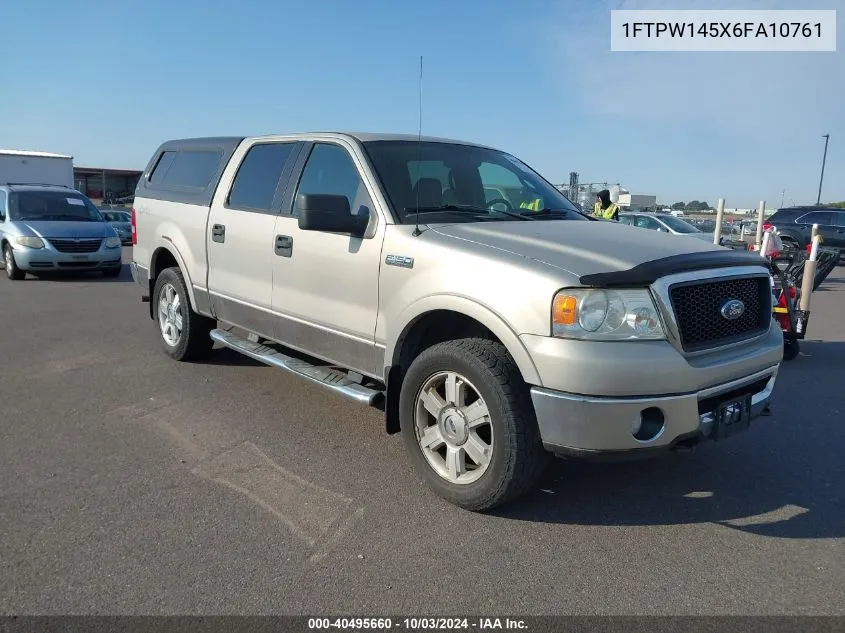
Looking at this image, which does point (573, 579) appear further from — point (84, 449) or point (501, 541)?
point (84, 449)

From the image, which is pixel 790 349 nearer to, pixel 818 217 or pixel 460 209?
pixel 460 209

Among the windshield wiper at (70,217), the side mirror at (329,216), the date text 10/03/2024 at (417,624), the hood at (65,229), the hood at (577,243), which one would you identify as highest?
the side mirror at (329,216)

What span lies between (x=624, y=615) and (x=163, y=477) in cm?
253

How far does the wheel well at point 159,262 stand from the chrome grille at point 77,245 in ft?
23.6

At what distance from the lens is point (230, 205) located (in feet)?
17.5

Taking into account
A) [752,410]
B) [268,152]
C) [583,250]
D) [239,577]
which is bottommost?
[239,577]

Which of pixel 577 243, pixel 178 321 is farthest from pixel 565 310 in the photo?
pixel 178 321

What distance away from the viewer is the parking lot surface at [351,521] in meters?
2.79

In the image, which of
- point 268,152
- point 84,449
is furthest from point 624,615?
point 268,152

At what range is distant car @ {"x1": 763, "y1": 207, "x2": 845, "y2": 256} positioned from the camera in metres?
20.5

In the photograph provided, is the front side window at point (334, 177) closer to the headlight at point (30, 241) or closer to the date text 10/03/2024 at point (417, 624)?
the date text 10/03/2024 at point (417, 624)

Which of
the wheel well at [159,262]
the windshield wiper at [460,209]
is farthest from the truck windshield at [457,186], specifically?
the wheel well at [159,262]

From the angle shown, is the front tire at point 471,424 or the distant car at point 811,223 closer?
the front tire at point 471,424

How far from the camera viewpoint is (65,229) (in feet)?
41.8
